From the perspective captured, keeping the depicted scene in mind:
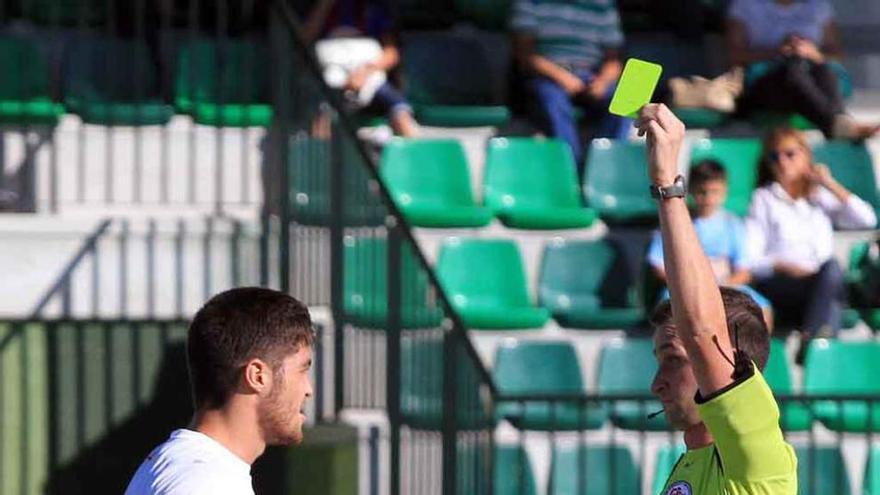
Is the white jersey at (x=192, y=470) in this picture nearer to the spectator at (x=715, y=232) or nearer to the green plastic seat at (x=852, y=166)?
the spectator at (x=715, y=232)

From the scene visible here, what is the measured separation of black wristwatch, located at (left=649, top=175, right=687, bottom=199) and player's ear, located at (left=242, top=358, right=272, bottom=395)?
781mm

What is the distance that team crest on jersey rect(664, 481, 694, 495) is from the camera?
163 inches

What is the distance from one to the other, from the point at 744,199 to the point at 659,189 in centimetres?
677

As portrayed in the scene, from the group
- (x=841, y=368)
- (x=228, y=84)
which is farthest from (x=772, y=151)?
(x=228, y=84)

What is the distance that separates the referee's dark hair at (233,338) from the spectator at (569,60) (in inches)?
261

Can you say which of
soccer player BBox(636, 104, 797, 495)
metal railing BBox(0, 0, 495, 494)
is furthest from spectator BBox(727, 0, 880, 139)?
soccer player BBox(636, 104, 797, 495)

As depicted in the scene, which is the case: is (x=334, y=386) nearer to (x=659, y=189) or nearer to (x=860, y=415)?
(x=860, y=415)

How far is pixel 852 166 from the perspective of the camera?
10766 millimetres

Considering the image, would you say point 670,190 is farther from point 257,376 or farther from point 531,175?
point 531,175

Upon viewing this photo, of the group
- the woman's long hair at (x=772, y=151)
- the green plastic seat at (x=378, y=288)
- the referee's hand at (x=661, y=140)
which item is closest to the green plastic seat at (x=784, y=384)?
the woman's long hair at (x=772, y=151)

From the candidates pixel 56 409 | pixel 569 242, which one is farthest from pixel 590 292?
pixel 56 409

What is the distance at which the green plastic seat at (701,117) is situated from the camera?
10.9 metres

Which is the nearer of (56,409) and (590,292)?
(56,409)

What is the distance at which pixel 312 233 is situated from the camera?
8875 millimetres
